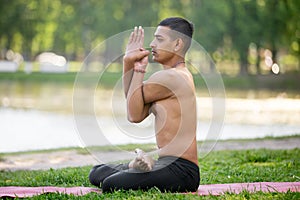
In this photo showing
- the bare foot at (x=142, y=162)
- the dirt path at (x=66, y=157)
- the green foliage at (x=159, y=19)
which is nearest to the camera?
the bare foot at (x=142, y=162)

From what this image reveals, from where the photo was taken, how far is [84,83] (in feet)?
19.4

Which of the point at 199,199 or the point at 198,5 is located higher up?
the point at 198,5

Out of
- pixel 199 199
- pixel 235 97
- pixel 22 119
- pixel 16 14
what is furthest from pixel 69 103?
pixel 16 14

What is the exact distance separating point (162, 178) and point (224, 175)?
1979 mm

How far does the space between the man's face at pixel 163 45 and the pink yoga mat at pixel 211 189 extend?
114 centimetres

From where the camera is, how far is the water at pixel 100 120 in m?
6.04

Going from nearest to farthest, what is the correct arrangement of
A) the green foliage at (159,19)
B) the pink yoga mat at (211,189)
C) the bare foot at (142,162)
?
the bare foot at (142,162) → the pink yoga mat at (211,189) → the green foliage at (159,19)

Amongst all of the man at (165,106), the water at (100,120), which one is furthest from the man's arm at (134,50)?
the water at (100,120)

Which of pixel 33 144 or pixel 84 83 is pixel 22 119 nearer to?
pixel 33 144

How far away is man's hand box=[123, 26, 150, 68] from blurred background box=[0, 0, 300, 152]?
249 inches

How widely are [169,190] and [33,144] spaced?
7.85 metres

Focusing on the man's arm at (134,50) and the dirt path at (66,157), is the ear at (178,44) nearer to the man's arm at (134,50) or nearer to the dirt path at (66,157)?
the man's arm at (134,50)

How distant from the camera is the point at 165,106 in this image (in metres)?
5.32

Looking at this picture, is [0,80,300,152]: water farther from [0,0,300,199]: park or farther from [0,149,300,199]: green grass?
[0,149,300,199]: green grass
